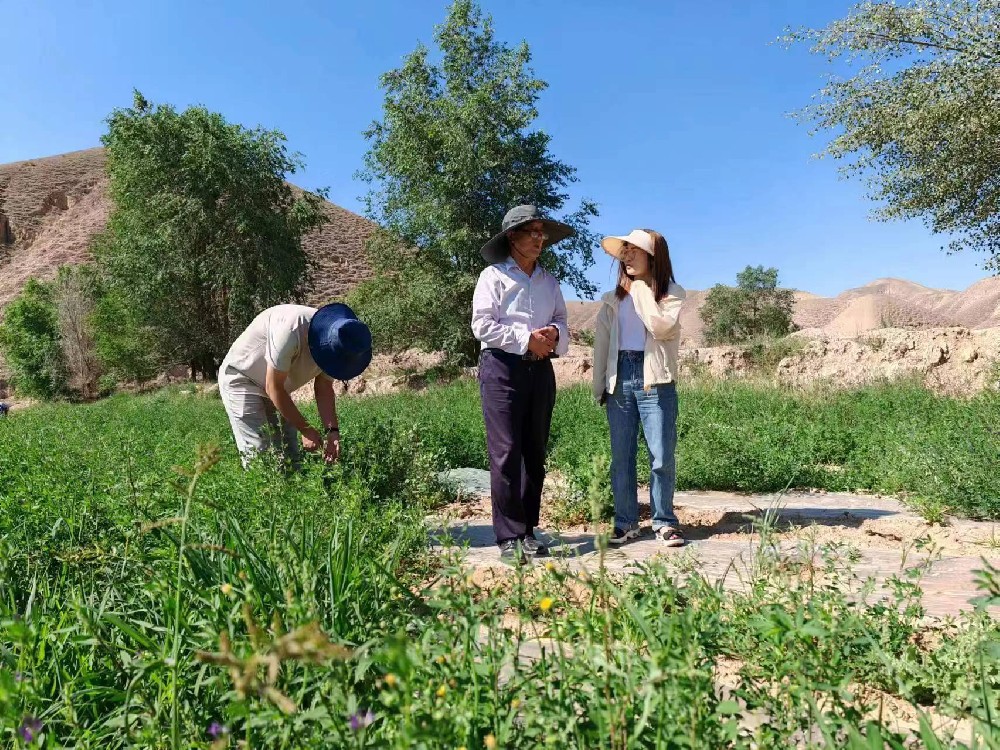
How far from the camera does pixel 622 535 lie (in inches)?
178

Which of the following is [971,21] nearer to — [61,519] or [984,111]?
[984,111]

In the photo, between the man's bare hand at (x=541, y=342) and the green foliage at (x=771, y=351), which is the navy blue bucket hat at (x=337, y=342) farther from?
the green foliage at (x=771, y=351)

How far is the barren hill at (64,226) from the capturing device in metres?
61.7

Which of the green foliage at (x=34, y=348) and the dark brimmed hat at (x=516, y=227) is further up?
the green foliage at (x=34, y=348)

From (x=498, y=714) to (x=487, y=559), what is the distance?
2.38 m

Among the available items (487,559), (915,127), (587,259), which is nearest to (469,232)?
(587,259)

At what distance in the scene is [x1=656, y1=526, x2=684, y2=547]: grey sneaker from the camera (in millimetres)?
4113

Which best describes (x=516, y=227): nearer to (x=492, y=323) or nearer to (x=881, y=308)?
(x=492, y=323)

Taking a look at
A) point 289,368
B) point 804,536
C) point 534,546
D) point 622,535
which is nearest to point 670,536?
point 622,535

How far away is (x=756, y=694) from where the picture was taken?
176 cm

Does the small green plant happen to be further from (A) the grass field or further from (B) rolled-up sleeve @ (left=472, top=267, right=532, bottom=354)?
(A) the grass field

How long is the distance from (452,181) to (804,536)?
22.0 meters

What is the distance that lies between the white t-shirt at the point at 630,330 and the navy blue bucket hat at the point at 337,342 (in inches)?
66.4

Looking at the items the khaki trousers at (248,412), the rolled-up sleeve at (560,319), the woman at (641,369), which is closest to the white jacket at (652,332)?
the woman at (641,369)
